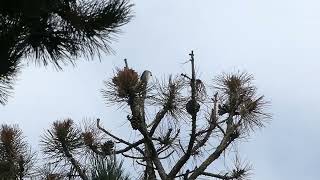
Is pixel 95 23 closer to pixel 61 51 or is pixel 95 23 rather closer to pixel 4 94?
pixel 61 51

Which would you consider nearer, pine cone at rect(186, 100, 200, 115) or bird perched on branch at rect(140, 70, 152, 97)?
bird perched on branch at rect(140, 70, 152, 97)

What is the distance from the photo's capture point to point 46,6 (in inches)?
188

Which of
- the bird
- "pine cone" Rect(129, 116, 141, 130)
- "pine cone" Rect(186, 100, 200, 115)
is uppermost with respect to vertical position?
the bird

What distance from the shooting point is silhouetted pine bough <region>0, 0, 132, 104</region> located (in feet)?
15.7

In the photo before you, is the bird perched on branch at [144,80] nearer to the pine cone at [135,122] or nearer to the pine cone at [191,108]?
the pine cone at [135,122]

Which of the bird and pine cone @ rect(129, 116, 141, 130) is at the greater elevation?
the bird

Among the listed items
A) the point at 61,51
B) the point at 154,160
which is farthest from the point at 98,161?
the point at 154,160

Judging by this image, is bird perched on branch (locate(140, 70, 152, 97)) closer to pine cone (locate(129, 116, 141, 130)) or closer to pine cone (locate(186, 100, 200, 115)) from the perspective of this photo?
pine cone (locate(129, 116, 141, 130))

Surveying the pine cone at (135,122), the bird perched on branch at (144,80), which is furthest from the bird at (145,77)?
the pine cone at (135,122)

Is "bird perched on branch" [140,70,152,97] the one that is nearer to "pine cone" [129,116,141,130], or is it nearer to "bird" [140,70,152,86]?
"bird" [140,70,152,86]

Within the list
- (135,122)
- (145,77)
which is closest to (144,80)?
Answer: (145,77)

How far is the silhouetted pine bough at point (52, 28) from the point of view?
4.77 meters

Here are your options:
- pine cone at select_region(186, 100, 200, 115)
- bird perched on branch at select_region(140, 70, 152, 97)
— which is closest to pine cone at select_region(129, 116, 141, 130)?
bird perched on branch at select_region(140, 70, 152, 97)

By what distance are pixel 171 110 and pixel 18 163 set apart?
1.27 meters
